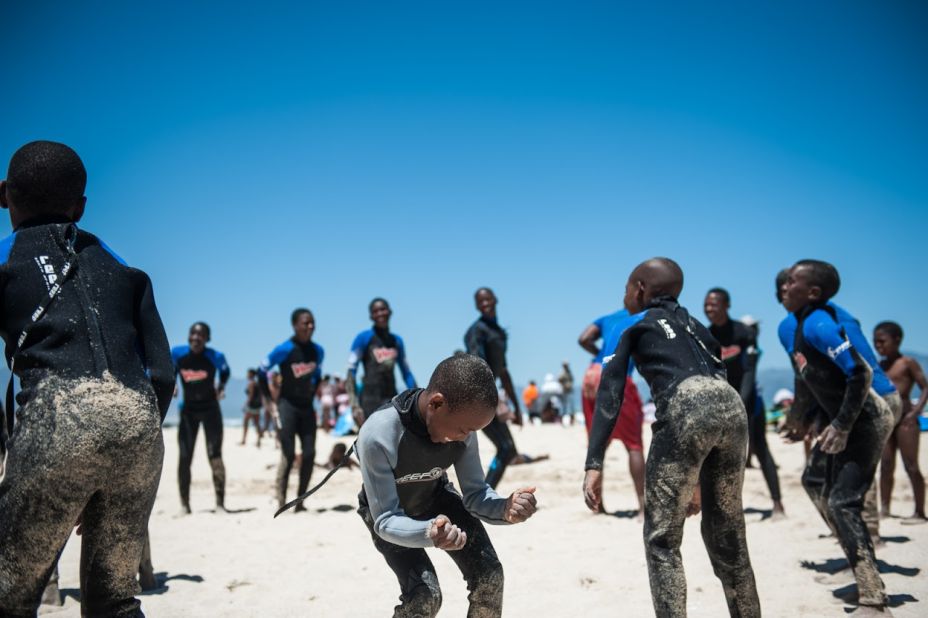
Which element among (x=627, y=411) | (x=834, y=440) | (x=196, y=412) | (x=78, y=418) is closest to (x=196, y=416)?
(x=196, y=412)

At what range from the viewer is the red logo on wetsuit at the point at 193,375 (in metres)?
9.99

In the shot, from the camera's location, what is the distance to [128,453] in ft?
9.04

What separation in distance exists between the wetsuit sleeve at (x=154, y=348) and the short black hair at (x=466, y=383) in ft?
3.57

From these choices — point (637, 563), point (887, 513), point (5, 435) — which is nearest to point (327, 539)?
point (637, 563)

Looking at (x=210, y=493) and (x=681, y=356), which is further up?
(x=681, y=356)

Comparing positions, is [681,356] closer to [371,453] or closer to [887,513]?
[371,453]

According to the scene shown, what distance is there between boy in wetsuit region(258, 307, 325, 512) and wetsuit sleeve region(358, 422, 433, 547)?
6694 mm

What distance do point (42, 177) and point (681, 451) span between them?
3.14 meters

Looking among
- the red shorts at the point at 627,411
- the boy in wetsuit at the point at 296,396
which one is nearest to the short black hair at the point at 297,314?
the boy in wetsuit at the point at 296,396

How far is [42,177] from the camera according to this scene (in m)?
2.97

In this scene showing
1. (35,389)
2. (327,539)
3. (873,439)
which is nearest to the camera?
(35,389)

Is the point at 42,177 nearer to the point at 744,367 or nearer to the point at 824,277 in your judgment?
the point at 824,277

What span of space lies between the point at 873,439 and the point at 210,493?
10583 millimetres

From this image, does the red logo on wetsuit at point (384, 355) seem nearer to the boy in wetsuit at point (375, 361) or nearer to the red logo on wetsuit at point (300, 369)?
the boy in wetsuit at point (375, 361)
